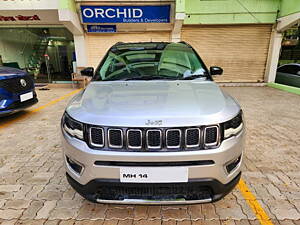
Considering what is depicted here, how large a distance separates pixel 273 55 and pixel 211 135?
1049 cm

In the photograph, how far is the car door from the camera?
9543 millimetres

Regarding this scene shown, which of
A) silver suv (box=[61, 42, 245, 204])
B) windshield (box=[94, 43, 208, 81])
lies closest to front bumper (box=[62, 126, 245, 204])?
silver suv (box=[61, 42, 245, 204])

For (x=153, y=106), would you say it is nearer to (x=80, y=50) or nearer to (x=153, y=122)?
(x=153, y=122)

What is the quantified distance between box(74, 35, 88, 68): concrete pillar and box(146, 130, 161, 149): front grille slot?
9.22m

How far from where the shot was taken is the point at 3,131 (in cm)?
417

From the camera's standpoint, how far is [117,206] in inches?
81.7

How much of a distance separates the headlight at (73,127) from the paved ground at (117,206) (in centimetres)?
87

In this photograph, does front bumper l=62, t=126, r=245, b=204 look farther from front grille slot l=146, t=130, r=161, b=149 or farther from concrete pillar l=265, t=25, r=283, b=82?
concrete pillar l=265, t=25, r=283, b=82

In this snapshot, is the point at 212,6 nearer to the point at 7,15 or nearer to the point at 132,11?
the point at 132,11

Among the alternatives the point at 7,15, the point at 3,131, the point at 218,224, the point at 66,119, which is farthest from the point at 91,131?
the point at 7,15

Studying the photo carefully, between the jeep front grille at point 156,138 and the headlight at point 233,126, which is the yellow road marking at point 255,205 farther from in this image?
the jeep front grille at point 156,138

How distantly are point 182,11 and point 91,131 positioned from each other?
814cm

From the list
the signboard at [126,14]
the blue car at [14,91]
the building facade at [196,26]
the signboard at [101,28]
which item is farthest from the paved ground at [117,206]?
the signboard at [101,28]

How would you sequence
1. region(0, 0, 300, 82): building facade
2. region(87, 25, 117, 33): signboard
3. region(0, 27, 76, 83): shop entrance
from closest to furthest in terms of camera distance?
region(0, 0, 300, 82): building facade < region(87, 25, 117, 33): signboard < region(0, 27, 76, 83): shop entrance
